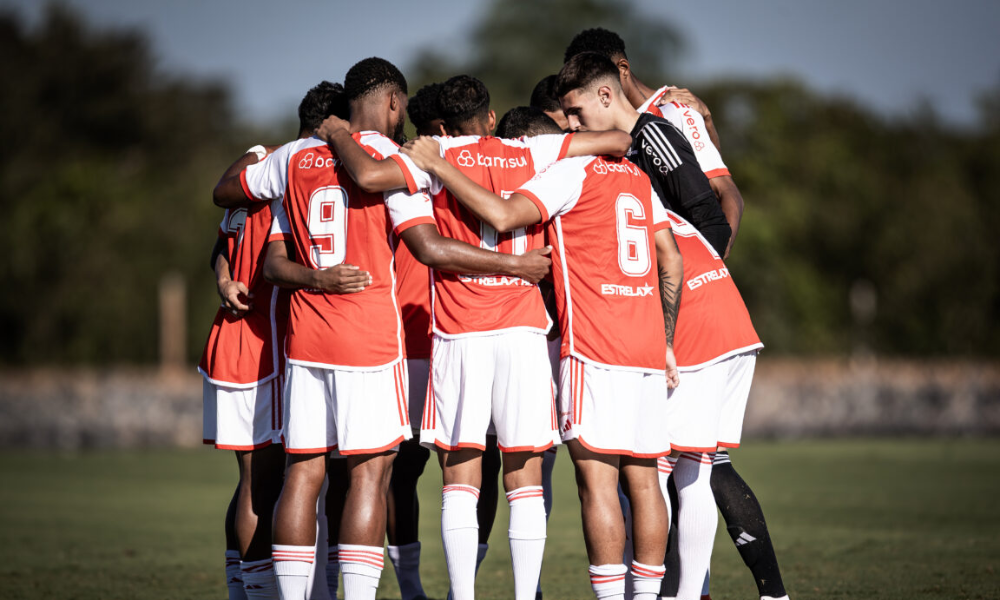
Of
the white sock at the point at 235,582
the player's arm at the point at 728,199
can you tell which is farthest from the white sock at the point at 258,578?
the player's arm at the point at 728,199

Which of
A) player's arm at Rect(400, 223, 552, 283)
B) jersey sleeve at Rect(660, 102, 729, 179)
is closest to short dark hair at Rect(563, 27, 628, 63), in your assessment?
jersey sleeve at Rect(660, 102, 729, 179)

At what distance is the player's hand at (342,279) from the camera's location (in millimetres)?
5070

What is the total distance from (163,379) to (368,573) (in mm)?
23598

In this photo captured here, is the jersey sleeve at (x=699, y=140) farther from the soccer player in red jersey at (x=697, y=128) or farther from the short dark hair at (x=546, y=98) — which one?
the short dark hair at (x=546, y=98)

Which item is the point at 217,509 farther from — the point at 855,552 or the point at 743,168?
the point at 743,168

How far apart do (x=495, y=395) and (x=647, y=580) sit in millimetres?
1166

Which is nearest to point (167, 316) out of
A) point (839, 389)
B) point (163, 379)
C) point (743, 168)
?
point (163, 379)

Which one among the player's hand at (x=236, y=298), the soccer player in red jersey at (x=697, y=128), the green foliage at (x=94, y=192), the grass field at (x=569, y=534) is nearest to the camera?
the player's hand at (x=236, y=298)

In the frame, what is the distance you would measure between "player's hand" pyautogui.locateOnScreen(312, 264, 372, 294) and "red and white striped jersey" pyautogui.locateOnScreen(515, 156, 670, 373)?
89 cm

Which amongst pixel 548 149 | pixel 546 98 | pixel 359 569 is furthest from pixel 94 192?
pixel 359 569

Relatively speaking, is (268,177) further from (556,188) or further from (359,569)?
(359,569)

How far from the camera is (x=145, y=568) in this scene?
7898mm

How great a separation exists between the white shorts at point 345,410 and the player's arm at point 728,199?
2196 millimetres

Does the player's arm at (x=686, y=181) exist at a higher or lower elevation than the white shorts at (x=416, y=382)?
higher
